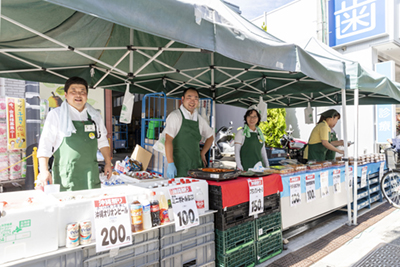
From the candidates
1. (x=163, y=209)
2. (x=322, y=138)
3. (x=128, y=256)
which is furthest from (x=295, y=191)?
(x=128, y=256)

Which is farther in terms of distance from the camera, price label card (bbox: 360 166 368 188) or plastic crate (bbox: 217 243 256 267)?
price label card (bbox: 360 166 368 188)

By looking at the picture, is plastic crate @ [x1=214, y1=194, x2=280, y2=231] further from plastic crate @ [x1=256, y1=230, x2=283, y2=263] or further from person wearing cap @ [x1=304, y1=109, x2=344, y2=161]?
person wearing cap @ [x1=304, y1=109, x2=344, y2=161]

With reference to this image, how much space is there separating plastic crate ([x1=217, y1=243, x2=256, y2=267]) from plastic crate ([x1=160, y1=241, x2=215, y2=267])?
0.30 feet

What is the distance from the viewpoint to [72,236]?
5.31ft

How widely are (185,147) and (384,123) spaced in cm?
894

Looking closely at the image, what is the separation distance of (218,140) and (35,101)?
26.5ft

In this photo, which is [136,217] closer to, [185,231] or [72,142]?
[185,231]

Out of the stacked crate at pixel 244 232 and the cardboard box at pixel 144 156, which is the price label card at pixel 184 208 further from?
the cardboard box at pixel 144 156

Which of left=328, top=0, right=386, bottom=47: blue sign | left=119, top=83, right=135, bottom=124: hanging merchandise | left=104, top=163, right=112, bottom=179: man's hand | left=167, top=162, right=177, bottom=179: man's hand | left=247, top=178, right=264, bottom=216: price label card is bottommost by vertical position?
left=247, top=178, right=264, bottom=216: price label card

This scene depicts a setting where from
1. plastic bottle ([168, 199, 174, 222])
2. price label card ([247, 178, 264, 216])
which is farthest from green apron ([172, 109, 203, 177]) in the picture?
plastic bottle ([168, 199, 174, 222])

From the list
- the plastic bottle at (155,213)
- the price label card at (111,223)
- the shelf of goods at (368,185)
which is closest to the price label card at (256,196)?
the plastic bottle at (155,213)

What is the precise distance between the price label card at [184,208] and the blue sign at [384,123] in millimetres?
9633

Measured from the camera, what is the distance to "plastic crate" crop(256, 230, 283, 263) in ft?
9.19

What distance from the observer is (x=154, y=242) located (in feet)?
6.46
